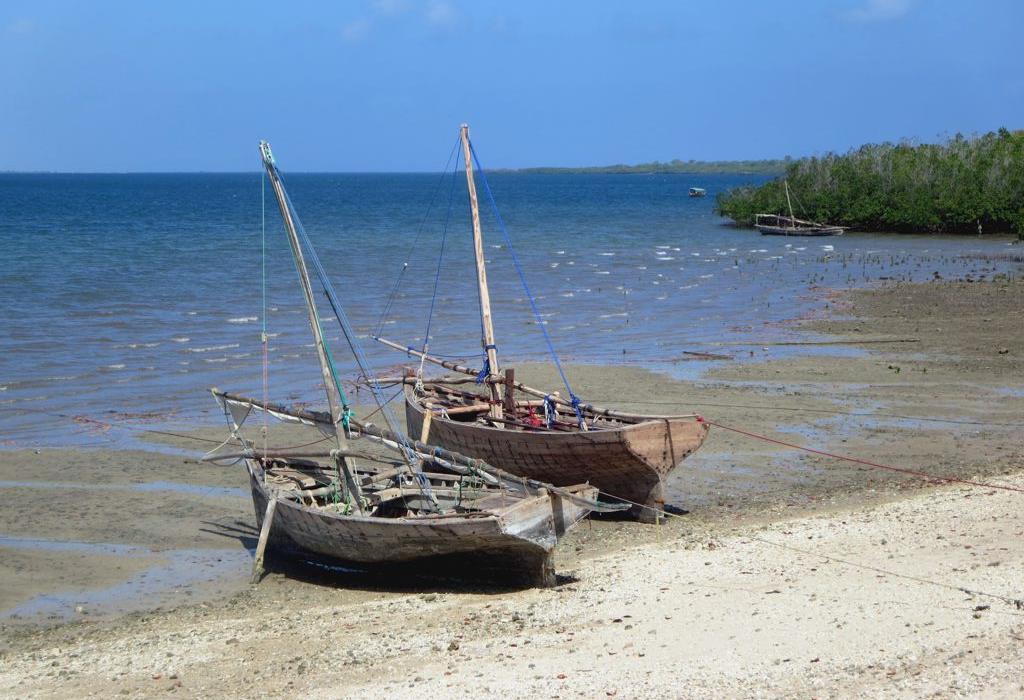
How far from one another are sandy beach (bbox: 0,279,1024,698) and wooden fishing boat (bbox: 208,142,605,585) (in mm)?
394

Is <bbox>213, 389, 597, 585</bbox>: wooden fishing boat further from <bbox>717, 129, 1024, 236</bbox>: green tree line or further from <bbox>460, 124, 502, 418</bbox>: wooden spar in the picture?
<bbox>717, 129, 1024, 236</bbox>: green tree line

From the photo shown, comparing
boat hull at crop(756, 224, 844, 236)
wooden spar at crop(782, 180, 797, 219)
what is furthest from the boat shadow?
wooden spar at crop(782, 180, 797, 219)

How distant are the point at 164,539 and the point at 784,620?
24.6 ft

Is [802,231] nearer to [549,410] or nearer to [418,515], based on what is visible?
[549,410]

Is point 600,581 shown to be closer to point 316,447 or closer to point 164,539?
point 164,539

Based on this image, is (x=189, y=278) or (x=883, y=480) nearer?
(x=883, y=480)

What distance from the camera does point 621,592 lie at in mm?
10859

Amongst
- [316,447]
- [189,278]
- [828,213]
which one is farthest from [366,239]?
[316,447]

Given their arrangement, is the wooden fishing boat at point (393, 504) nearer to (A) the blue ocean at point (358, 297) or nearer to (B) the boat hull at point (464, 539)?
(B) the boat hull at point (464, 539)

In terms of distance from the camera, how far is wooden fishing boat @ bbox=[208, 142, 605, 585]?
1115 centimetres

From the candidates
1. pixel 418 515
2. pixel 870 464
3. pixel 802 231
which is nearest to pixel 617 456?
pixel 418 515

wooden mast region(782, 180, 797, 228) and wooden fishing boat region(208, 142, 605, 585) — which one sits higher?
wooden mast region(782, 180, 797, 228)

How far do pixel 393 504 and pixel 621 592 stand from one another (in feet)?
10.3

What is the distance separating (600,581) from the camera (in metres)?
11.3
